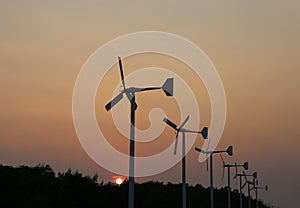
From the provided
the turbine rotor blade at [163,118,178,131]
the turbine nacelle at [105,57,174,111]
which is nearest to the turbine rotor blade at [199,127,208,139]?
the turbine rotor blade at [163,118,178,131]

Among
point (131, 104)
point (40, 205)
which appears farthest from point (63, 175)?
point (131, 104)

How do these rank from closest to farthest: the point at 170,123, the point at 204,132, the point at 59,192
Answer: the point at 170,123
the point at 204,132
the point at 59,192

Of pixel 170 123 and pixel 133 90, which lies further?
pixel 170 123

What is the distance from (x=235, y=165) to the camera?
130m

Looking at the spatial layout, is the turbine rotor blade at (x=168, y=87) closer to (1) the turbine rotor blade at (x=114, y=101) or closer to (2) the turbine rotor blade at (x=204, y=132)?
(1) the turbine rotor blade at (x=114, y=101)

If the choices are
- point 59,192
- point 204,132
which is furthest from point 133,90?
point 59,192

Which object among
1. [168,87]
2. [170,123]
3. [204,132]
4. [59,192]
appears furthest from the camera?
[59,192]

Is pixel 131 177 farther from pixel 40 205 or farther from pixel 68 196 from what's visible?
pixel 68 196

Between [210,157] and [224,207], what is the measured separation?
95.1 metres

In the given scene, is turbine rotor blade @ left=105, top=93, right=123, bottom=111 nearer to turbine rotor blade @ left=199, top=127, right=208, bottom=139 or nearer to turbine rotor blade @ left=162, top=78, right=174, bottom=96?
turbine rotor blade @ left=162, top=78, right=174, bottom=96

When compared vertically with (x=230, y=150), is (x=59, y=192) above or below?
below

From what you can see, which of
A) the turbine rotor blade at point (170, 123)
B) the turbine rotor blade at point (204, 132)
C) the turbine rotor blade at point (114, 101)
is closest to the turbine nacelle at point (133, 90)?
the turbine rotor blade at point (114, 101)

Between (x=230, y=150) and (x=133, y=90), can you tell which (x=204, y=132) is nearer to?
(x=230, y=150)

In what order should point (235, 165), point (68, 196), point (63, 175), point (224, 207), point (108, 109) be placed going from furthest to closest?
point (224, 207) → point (235, 165) → point (63, 175) → point (68, 196) → point (108, 109)
